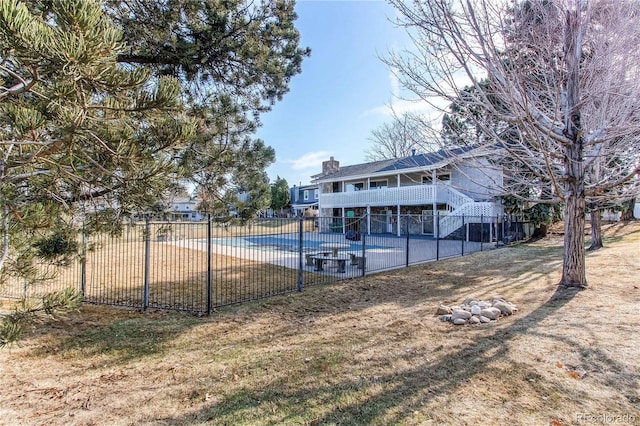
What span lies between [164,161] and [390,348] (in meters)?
3.38

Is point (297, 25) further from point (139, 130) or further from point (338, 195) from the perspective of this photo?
point (338, 195)

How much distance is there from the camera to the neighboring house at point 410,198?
1767cm

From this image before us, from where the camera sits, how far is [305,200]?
45.7 meters

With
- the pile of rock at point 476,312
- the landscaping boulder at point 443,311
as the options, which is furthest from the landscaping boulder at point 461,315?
the landscaping boulder at point 443,311

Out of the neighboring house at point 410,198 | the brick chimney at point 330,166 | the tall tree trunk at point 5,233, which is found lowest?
the tall tree trunk at point 5,233

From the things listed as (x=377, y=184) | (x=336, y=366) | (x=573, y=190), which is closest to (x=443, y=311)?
(x=336, y=366)

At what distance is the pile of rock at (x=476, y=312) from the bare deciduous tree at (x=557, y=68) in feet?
7.28

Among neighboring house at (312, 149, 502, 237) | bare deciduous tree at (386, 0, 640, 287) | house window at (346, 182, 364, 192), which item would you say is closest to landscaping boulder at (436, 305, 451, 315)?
bare deciduous tree at (386, 0, 640, 287)

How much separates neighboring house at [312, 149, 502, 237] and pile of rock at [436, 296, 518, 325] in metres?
8.76

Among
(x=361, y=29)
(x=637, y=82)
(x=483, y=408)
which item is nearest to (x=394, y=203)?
(x=361, y=29)

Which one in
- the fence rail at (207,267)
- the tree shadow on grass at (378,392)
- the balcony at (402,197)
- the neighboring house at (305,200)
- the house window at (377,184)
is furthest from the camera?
the neighboring house at (305,200)

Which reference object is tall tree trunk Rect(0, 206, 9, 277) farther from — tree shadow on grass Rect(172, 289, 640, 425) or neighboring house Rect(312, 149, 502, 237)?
neighboring house Rect(312, 149, 502, 237)

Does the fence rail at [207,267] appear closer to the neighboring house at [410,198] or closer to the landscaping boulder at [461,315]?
the neighboring house at [410,198]

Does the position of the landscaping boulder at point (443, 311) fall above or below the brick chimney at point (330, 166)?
below
